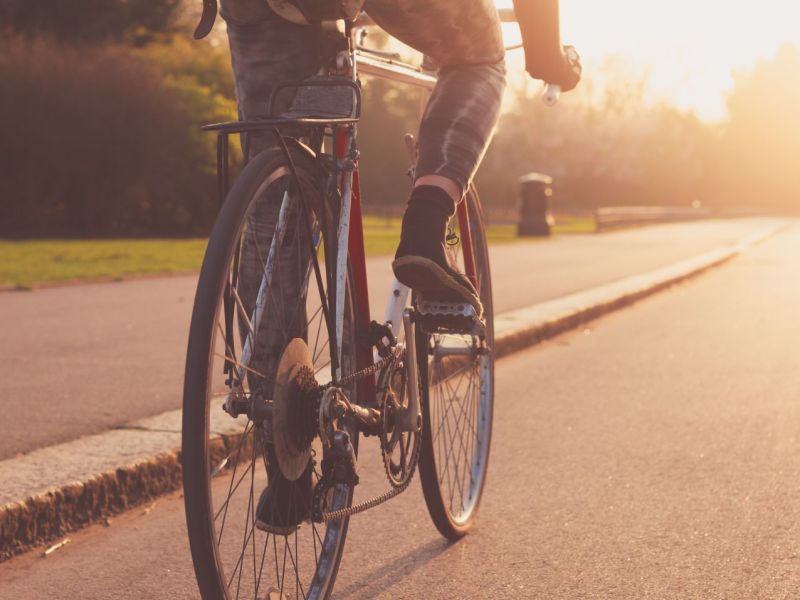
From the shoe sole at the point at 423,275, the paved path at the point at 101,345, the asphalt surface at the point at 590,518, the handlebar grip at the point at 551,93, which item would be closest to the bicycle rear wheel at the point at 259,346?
the shoe sole at the point at 423,275

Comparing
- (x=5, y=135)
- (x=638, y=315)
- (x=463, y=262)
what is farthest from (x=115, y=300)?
(x=5, y=135)

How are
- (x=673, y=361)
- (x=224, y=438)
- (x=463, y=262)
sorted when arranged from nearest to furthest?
1. (x=463, y=262)
2. (x=224, y=438)
3. (x=673, y=361)

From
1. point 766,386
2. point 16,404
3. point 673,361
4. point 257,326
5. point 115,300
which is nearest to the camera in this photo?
point 257,326

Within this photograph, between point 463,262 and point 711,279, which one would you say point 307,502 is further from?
point 711,279

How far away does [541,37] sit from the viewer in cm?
319

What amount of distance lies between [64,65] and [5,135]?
6.94ft

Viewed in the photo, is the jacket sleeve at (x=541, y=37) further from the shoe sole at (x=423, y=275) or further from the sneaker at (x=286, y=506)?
the sneaker at (x=286, y=506)

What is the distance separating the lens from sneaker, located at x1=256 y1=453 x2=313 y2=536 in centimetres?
270

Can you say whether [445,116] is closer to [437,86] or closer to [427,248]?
[437,86]

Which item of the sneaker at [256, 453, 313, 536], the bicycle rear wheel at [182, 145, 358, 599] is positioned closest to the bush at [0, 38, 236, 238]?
the bicycle rear wheel at [182, 145, 358, 599]

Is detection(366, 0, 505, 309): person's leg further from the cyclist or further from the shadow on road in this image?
the shadow on road

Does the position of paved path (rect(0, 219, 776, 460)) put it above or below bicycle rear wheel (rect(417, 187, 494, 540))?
below

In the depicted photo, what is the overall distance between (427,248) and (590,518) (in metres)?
1.51

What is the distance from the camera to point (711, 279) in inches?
639
